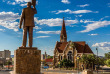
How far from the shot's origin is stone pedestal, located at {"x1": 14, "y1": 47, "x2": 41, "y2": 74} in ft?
52.6

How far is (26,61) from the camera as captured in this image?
16188mm

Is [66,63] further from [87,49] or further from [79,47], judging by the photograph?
[87,49]

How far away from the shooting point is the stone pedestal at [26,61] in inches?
632

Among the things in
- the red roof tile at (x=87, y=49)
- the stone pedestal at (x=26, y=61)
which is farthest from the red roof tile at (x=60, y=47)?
the stone pedestal at (x=26, y=61)

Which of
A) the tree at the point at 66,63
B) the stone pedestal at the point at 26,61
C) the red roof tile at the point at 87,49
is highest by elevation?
the red roof tile at the point at 87,49

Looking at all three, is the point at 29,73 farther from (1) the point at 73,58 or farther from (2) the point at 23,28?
(1) the point at 73,58

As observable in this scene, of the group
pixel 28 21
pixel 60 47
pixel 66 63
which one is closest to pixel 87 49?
pixel 66 63

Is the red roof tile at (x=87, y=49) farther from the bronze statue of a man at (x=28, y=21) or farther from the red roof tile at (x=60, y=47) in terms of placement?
the bronze statue of a man at (x=28, y=21)

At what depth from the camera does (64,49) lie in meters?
71.2

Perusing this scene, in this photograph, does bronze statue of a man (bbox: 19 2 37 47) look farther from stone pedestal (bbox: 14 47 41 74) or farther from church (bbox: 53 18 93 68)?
church (bbox: 53 18 93 68)

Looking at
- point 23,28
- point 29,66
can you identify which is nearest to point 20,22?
point 23,28

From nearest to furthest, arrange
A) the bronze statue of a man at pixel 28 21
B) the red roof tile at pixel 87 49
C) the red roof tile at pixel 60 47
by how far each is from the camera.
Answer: the bronze statue of a man at pixel 28 21 → the red roof tile at pixel 87 49 → the red roof tile at pixel 60 47

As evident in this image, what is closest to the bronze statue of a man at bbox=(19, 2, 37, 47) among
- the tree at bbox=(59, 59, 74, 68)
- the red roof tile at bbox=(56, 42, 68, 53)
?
the tree at bbox=(59, 59, 74, 68)

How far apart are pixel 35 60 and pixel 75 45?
180ft
